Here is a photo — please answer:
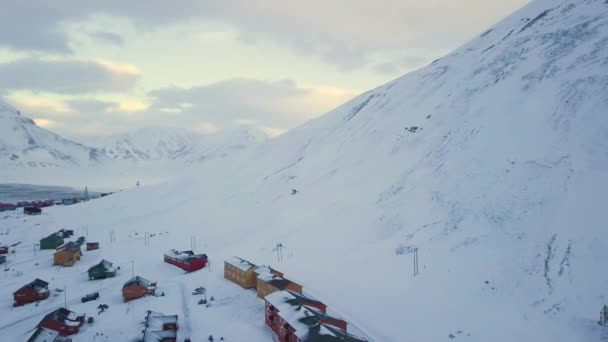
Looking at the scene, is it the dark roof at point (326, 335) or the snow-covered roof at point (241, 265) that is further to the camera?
the snow-covered roof at point (241, 265)

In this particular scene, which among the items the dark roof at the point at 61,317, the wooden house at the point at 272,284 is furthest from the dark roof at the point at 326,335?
the dark roof at the point at 61,317

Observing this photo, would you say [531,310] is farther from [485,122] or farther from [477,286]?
[485,122]

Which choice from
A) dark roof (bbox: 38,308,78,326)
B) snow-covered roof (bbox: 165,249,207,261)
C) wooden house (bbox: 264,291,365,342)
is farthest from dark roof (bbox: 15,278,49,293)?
wooden house (bbox: 264,291,365,342)

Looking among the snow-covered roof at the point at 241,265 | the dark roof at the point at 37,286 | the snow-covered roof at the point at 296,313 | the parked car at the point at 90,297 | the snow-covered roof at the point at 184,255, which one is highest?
the snow-covered roof at the point at 241,265

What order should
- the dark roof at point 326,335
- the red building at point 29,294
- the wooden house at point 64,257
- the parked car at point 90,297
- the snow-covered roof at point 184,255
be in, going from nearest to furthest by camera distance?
the dark roof at point 326,335, the parked car at point 90,297, the red building at point 29,294, the snow-covered roof at point 184,255, the wooden house at point 64,257

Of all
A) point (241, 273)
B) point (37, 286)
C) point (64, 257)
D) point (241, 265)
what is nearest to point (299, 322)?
point (241, 273)

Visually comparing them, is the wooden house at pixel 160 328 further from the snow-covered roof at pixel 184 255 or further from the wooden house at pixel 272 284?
the snow-covered roof at pixel 184 255
